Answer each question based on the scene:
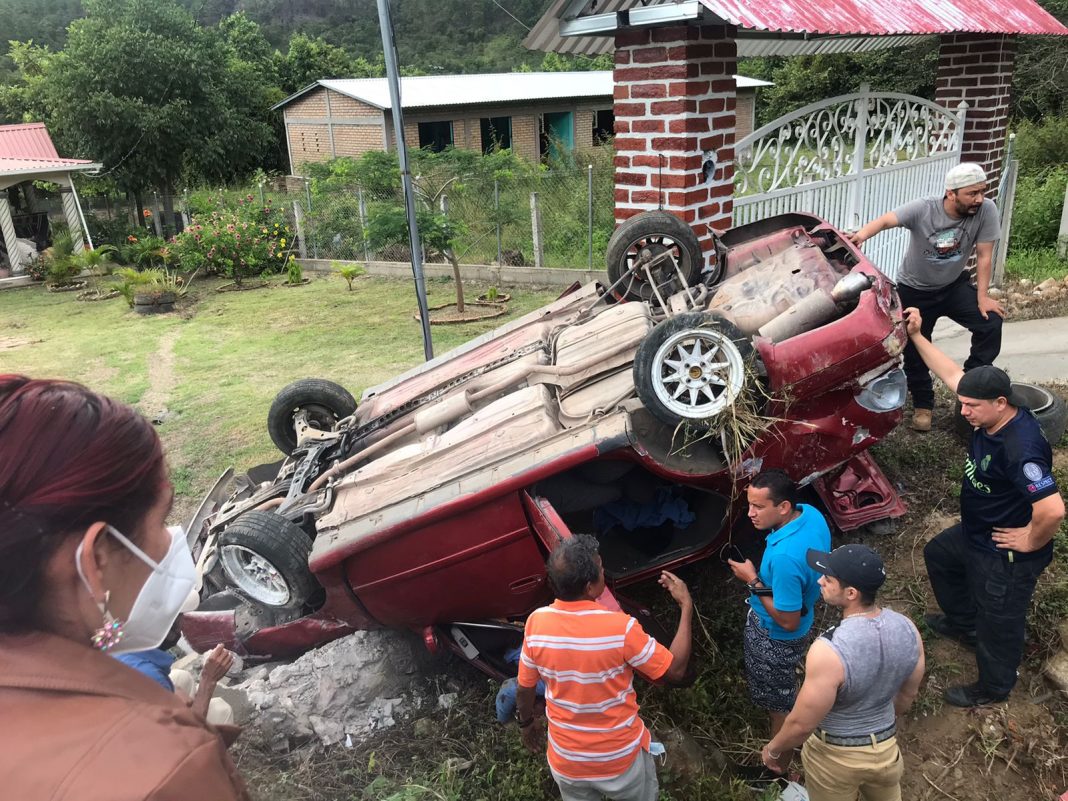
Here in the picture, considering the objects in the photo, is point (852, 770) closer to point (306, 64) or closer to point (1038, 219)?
point (1038, 219)

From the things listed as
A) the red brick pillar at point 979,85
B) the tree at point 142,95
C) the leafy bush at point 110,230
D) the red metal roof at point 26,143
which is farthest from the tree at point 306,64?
the red brick pillar at point 979,85

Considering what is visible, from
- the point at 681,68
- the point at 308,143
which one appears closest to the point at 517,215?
the point at 681,68

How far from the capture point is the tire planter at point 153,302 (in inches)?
543

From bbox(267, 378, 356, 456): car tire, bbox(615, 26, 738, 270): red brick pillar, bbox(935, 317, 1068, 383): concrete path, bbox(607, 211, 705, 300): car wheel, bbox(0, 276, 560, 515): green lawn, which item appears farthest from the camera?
bbox(0, 276, 560, 515): green lawn

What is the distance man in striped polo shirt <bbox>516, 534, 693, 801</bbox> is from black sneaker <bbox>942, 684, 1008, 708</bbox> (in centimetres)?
179

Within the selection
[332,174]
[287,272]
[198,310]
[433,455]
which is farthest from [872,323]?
[332,174]

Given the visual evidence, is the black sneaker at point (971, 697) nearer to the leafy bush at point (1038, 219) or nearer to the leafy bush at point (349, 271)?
the leafy bush at point (1038, 219)

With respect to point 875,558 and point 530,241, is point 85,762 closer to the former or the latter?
point 875,558

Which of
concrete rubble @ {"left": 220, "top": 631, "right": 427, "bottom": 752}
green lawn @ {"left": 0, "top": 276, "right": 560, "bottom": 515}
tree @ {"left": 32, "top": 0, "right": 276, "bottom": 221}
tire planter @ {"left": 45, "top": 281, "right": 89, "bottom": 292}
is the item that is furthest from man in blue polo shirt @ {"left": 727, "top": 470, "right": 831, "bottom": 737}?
tree @ {"left": 32, "top": 0, "right": 276, "bottom": 221}

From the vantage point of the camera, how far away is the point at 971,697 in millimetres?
3721

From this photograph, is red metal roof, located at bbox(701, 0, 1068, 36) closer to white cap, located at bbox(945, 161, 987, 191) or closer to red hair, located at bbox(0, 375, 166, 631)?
white cap, located at bbox(945, 161, 987, 191)

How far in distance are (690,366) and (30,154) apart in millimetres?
21438

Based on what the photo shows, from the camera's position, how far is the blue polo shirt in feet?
10.2

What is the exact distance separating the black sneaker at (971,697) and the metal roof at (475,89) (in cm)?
2425
